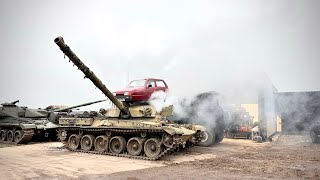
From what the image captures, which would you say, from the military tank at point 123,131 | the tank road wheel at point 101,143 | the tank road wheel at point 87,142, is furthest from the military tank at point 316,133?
the tank road wheel at point 87,142

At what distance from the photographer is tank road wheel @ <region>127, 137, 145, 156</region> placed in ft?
39.7

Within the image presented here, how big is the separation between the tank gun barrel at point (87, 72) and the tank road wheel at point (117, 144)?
1.17m

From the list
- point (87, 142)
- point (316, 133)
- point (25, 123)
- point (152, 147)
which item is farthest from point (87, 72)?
point (316, 133)

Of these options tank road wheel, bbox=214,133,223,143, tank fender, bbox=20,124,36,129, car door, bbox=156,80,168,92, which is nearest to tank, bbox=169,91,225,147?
tank road wheel, bbox=214,133,223,143

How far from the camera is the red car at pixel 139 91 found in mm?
13297

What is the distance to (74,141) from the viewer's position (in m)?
14.4

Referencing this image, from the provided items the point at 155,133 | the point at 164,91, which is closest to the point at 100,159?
the point at 155,133

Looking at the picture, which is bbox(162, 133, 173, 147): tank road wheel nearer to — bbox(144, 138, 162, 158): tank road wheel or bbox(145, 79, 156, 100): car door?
bbox(144, 138, 162, 158): tank road wheel

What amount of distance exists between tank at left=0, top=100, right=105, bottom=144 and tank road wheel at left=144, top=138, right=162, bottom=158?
8.06 meters

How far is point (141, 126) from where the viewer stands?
11828 millimetres

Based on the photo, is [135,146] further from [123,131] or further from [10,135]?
[10,135]

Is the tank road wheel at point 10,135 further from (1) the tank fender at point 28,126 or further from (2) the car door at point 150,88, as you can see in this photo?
(2) the car door at point 150,88

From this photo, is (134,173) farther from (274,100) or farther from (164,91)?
(274,100)

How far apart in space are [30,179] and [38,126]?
10599mm
